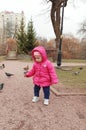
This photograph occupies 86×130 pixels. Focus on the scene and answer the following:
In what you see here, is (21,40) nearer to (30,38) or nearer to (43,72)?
(30,38)

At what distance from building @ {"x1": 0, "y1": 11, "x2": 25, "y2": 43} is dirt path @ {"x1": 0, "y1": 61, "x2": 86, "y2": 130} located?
57.7m

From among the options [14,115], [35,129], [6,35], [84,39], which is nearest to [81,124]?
[35,129]

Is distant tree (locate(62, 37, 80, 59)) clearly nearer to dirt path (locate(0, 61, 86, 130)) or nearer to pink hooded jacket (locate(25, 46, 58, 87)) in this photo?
dirt path (locate(0, 61, 86, 130))

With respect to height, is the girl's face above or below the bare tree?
below

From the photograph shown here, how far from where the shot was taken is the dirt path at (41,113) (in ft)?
16.2

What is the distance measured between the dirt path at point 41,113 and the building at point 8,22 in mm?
57685

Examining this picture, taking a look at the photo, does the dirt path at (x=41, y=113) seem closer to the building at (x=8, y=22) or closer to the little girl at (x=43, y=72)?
the little girl at (x=43, y=72)

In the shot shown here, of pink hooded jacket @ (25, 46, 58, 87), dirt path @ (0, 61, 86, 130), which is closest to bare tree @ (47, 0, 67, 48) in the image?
dirt path @ (0, 61, 86, 130)

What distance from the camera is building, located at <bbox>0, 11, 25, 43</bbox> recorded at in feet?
217

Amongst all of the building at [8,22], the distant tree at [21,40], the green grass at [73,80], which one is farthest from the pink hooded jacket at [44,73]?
the building at [8,22]

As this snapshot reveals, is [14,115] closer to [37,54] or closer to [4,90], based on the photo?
[37,54]

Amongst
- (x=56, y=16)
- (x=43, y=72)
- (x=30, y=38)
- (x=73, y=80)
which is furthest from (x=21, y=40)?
(x=43, y=72)

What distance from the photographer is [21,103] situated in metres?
6.57

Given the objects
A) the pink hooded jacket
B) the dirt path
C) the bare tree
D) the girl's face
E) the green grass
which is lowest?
the green grass
